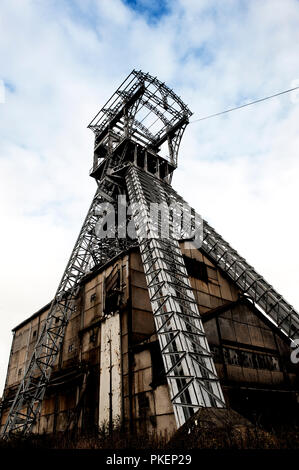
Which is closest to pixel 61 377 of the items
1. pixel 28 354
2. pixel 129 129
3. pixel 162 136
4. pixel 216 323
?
pixel 28 354

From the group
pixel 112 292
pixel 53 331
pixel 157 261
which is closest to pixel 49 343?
pixel 53 331

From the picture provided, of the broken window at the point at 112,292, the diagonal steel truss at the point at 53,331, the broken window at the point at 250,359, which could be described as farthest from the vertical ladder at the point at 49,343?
the broken window at the point at 250,359

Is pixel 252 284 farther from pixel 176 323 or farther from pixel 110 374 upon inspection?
pixel 110 374

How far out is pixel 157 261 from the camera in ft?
28.3

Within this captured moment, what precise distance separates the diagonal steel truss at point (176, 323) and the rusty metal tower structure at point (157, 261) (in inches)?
0.8

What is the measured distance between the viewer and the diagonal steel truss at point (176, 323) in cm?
601

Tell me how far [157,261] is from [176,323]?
2.13 meters

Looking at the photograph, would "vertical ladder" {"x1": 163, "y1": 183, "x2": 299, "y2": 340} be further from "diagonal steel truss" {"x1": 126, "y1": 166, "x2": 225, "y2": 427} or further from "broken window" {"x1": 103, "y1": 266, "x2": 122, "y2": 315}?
"broken window" {"x1": 103, "y1": 266, "x2": 122, "y2": 315}

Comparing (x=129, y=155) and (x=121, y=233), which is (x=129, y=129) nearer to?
(x=129, y=155)

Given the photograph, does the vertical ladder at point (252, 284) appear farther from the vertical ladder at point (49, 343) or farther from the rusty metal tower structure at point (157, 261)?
the vertical ladder at point (49, 343)

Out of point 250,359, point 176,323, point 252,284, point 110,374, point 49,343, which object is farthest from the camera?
point 49,343

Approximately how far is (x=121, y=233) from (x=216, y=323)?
299 inches

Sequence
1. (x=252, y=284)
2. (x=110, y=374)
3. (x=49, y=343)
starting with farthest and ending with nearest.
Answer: (x=49, y=343) → (x=252, y=284) → (x=110, y=374)

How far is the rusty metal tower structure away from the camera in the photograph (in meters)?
6.72
